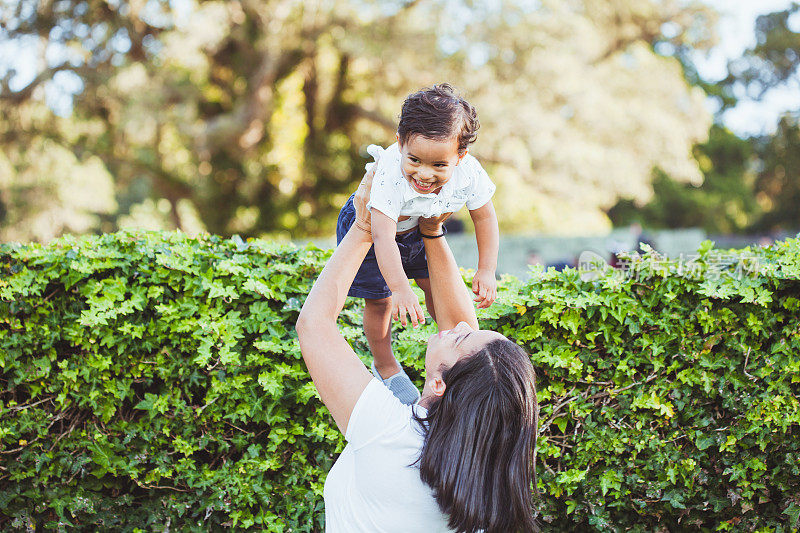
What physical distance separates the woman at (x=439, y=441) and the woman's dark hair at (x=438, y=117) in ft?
2.40

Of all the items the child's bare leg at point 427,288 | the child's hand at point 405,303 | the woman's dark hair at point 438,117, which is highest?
the woman's dark hair at point 438,117

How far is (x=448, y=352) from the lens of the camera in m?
1.81

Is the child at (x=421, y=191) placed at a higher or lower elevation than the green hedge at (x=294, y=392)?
higher

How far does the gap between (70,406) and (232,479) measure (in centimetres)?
86

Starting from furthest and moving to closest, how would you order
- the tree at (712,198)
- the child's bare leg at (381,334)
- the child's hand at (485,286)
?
the tree at (712,198) < the child's bare leg at (381,334) < the child's hand at (485,286)

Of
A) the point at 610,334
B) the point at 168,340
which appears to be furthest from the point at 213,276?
the point at 610,334

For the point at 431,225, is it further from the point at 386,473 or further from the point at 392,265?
the point at 386,473

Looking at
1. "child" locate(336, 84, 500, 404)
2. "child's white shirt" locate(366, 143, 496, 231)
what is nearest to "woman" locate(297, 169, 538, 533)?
"child" locate(336, 84, 500, 404)

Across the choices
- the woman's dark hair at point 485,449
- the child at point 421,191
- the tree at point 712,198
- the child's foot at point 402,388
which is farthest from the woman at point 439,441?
the tree at point 712,198

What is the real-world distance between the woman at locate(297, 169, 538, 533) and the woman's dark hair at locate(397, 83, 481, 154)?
2.40 ft

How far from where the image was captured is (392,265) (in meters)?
2.17

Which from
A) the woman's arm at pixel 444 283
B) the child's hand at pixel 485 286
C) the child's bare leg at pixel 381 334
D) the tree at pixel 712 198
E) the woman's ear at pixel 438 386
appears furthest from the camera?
the tree at pixel 712 198

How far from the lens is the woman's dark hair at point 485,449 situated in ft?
5.27

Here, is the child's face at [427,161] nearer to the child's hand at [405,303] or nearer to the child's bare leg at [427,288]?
the child's hand at [405,303]
